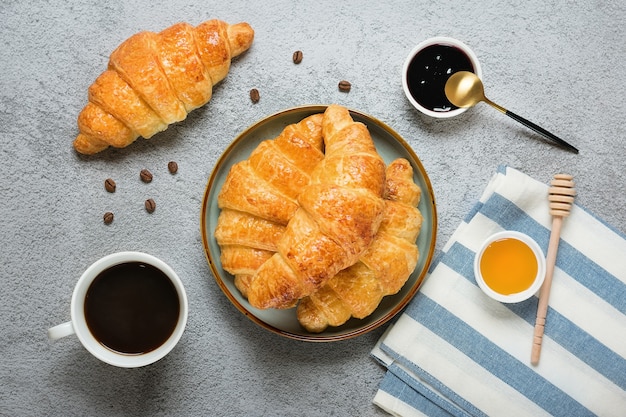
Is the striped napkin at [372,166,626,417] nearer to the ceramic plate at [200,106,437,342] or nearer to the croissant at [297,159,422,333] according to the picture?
the ceramic plate at [200,106,437,342]

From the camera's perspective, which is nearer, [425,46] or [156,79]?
[156,79]

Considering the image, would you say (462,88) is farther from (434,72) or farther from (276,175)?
Result: (276,175)

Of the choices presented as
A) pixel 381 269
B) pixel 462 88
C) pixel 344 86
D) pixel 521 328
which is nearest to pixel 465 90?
pixel 462 88

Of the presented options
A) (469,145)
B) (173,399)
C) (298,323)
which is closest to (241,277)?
(298,323)

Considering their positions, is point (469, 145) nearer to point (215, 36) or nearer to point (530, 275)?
point (530, 275)

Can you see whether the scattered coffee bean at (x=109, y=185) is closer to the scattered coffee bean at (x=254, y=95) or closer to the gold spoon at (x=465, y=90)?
the scattered coffee bean at (x=254, y=95)

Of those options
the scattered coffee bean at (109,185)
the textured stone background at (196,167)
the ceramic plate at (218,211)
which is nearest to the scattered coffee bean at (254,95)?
the textured stone background at (196,167)

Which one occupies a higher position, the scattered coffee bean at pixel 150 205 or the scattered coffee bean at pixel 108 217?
the scattered coffee bean at pixel 150 205
